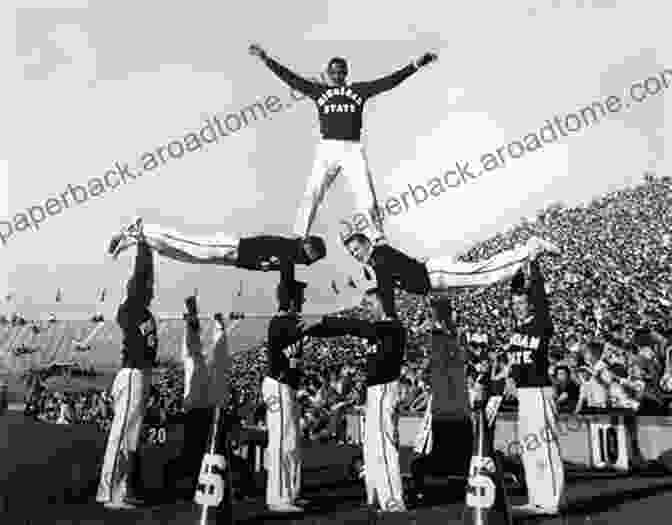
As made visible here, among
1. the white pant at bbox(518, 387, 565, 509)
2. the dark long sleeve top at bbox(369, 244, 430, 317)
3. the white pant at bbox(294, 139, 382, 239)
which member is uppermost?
the white pant at bbox(294, 139, 382, 239)

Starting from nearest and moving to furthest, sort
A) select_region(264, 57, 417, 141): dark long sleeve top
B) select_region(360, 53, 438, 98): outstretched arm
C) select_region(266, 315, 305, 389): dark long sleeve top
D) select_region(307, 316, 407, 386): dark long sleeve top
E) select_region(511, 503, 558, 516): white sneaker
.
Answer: select_region(511, 503, 558, 516): white sneaker → select_region(307, 316, 407, 386): dark long sleeve top → select_region(266, 315, 305, 389): dark long sleeve top → select_region(264, 57, 417, 141): dark long sleeve top → select_region(360, 53, 438, 98): outstretched arm

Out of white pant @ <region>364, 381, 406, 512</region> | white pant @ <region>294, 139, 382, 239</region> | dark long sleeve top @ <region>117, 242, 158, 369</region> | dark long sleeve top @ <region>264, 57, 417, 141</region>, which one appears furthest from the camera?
dark long sleeve top @ <region>264, 57, 417, 141</region>

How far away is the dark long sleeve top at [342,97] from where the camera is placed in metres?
9.13

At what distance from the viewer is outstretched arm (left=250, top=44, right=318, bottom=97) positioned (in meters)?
9.43

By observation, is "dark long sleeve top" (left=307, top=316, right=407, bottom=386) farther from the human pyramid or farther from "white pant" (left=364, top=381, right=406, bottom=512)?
"white pant" (left=364, top=381, right=406, bottom=512)

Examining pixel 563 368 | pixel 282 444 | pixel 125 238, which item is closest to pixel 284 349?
pixel 282 444

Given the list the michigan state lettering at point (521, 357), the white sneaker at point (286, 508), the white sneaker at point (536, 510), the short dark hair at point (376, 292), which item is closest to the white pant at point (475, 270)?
the short dark hair at point (376, 292)

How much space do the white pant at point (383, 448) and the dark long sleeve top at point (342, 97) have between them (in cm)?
354

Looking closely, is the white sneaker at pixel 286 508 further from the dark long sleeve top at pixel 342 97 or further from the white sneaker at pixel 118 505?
the dark long sleeve top at pixel 342 97

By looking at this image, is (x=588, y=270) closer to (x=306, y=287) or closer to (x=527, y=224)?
(x=527, y=224)

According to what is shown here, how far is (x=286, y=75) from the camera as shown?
374 inches

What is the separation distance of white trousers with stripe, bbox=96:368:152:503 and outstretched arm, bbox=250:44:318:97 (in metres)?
4.40

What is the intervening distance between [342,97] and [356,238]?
2.24 m

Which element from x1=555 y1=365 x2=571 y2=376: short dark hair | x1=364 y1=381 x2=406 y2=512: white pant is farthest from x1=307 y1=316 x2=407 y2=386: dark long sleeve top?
x1=555 y1=365 x2=571 y2=376: short dark hair
